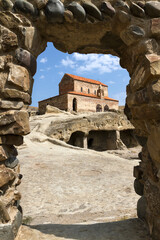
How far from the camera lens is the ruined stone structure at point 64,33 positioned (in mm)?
1905

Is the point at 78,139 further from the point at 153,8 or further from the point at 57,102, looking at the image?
the point at 153,8

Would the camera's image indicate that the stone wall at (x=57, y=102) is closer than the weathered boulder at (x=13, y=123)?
No

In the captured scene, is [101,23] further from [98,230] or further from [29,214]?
[29,214]

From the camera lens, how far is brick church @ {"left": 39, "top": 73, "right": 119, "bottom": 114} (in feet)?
85.4

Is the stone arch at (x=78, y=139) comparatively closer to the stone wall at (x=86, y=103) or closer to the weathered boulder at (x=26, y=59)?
the stone wall at (x=86, y=103)

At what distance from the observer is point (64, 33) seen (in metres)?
2.39

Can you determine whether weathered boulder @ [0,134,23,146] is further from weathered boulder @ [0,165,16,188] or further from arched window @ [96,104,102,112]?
arched window @ [96,104,102,112]

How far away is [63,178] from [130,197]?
210 centimetres

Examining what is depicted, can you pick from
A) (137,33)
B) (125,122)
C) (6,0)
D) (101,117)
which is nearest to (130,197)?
(137,33)

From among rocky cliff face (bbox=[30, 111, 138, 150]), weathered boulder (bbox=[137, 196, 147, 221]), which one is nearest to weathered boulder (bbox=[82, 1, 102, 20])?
weathered boulder (bbox=[137, 196, 147, 221])

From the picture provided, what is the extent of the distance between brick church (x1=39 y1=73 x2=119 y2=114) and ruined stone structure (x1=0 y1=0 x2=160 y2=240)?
22.5 m

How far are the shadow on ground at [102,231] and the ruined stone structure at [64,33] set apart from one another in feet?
0.87

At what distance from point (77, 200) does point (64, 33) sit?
3.58m

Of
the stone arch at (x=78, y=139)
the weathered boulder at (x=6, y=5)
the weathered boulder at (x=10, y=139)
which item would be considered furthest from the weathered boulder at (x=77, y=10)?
the stone arch at (x=78, y=139)
